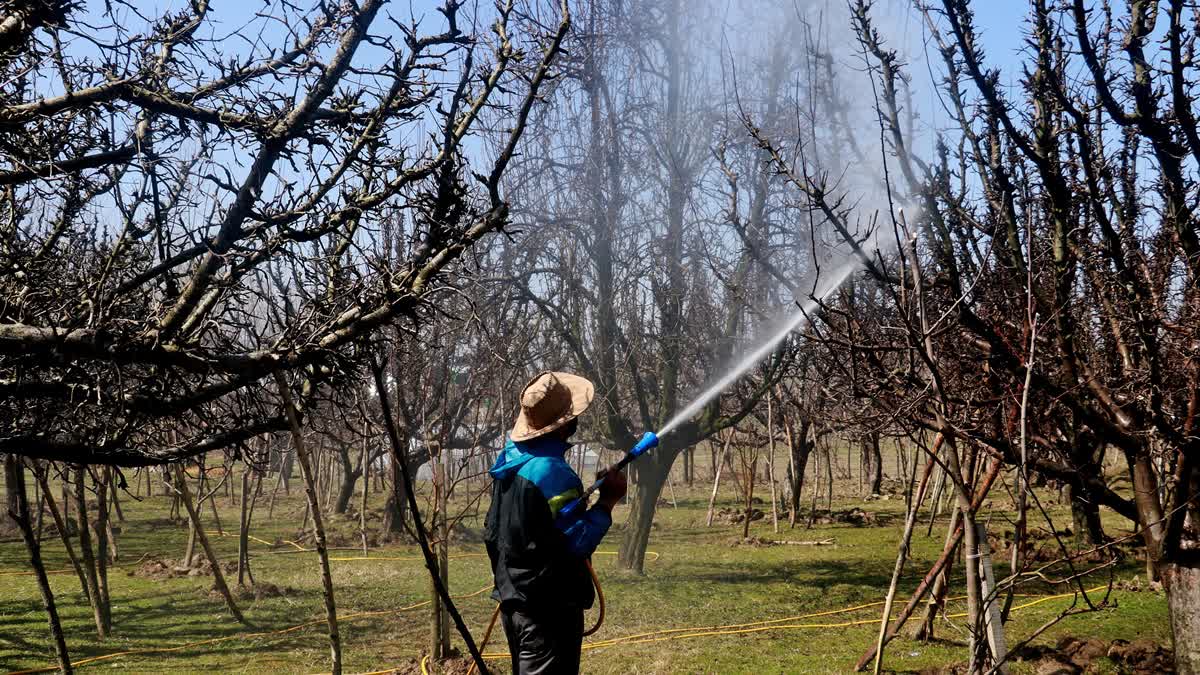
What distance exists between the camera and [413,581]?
1279 centimetres

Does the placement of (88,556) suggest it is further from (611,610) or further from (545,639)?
(545,639)

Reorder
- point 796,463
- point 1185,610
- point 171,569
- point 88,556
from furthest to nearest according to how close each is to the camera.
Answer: point 796,463 → point 171,569 → point 88,556 → point 1185,610

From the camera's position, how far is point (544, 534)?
13.5 ft

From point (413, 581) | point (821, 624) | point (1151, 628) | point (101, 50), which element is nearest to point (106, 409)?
point (101, 50)

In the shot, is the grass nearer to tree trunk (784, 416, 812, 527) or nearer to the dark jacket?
tree trunk (784, 416, 812, 527)

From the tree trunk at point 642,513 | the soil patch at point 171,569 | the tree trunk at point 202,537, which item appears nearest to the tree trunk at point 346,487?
the soil patch at point 171,569

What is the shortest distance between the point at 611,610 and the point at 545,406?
6.71m

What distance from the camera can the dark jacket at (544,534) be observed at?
4121 mm

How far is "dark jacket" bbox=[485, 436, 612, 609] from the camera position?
412 cm

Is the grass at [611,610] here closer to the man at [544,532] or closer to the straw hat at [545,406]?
the man at [544,532]

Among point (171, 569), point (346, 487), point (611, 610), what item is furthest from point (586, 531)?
point (346, 487)

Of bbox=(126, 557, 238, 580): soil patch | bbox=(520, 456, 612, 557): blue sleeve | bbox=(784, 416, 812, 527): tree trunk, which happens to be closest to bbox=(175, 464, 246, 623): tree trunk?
bbox=(126, 557, 238, 580): soil patch

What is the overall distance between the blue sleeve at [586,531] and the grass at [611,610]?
2275 millimetres

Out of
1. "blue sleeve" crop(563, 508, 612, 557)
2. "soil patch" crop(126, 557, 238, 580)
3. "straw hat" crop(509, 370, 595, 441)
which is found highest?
"straw hat" crop(509, 370, 595, 441)
